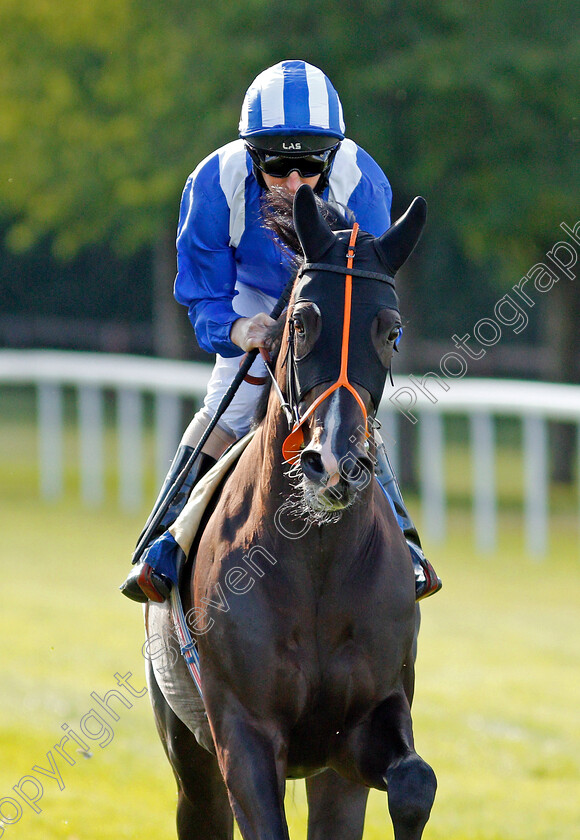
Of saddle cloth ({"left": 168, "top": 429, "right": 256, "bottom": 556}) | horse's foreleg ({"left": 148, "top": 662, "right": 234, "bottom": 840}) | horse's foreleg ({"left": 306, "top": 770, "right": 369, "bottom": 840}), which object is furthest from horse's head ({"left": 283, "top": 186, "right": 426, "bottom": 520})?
horse's foreleg ({"left": 148, "top": 662, "right": 234, "bottom": 840})

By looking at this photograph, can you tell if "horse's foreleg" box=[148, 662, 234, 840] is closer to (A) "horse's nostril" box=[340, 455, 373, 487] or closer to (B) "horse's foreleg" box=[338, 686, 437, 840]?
(B) "horse's foreleg" box=[338, 686, 437, 840]

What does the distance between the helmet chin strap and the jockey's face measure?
527mm

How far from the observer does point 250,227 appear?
13.5 feet

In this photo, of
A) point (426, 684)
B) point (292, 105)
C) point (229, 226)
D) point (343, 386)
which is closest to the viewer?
point (343, 386)

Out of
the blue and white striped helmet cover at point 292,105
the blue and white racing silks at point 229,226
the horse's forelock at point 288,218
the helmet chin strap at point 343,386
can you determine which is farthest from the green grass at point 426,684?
the blue and white striped helmet cover at point 292,105

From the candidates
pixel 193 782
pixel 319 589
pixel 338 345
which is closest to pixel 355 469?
pixel 338 345

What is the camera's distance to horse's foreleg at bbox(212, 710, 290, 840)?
3.31 metres

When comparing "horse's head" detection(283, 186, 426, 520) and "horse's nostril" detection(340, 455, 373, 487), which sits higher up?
"horse's head" detection(283, 186, 426, 520)

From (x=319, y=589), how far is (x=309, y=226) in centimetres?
95

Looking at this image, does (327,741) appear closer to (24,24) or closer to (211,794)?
(211,794)

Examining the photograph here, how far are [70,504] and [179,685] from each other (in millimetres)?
11224

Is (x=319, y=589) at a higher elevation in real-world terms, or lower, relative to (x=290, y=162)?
lower

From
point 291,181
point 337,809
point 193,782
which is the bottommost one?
point 193,782

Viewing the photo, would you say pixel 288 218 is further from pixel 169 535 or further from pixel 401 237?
pixel 169 535
